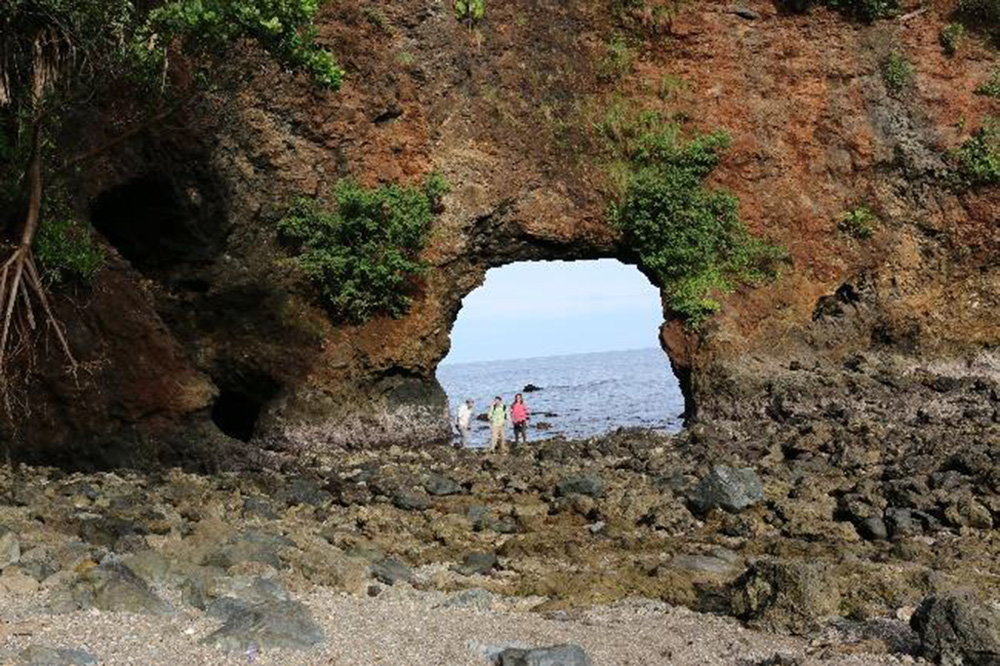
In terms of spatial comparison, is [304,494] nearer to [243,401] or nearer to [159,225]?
[159,225]

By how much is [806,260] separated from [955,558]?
18080mm

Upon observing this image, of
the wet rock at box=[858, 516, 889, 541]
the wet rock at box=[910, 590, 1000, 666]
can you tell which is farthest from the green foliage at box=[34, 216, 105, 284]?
the wet rock at box=[910, 590, 1000, 666]

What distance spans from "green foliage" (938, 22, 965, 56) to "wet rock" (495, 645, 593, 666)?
27446mm

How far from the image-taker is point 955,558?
1066cm

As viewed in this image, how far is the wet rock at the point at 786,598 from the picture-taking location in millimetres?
7832

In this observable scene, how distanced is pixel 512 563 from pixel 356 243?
15.9m

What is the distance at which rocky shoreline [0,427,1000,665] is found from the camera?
6742mm

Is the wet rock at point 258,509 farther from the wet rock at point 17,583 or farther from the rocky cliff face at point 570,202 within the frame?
the rocky cliff face at point 570,202

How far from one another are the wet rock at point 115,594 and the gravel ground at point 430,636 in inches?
5.3

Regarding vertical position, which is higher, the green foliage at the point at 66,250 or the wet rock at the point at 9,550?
the green foliage at the point at 66,250

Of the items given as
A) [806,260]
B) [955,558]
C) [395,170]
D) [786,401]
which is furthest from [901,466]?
[395,170]

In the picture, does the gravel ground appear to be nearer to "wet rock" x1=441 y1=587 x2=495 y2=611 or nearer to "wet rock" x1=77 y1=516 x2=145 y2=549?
"wet rock" x1=441 y1=587 x2=495 y2=611

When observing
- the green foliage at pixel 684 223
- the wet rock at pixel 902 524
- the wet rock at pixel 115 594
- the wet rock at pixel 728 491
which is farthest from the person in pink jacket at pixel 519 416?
the wet rock at pixel 115 594

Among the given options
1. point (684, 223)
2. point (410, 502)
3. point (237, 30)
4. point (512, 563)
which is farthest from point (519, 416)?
point (237, 30)
